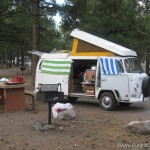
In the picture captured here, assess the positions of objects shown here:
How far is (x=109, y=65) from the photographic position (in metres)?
13.7

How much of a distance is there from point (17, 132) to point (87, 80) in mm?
5795

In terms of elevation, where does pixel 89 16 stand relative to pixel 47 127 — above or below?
above

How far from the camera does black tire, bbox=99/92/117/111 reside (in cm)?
1369

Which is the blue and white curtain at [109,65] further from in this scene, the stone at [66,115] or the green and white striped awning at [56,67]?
the stone at [66,115]

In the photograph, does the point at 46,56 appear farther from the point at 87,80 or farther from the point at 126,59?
the point at 126,59

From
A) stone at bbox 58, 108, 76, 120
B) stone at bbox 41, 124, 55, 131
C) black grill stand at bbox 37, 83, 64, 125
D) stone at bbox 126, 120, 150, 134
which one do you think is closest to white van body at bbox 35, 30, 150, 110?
stone at bbox 58, 108, 76, 120

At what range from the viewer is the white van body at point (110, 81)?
43.9 ft

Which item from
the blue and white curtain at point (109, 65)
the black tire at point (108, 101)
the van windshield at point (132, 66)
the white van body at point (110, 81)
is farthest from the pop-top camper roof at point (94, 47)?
the black tire at point (108, 101)

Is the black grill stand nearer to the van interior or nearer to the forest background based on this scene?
the van interior

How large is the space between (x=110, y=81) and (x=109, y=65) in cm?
57

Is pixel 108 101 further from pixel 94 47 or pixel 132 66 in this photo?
pixel 94 47

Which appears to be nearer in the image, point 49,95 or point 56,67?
point 49,95


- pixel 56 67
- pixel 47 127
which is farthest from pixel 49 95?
pixel 56 67

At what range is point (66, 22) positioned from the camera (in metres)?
19.5
